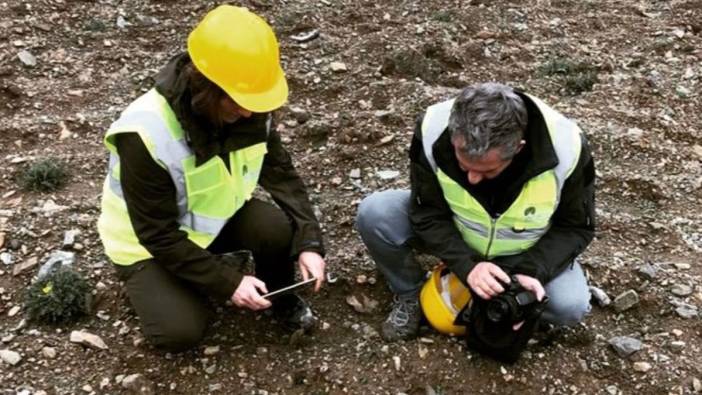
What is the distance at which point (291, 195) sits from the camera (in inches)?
144

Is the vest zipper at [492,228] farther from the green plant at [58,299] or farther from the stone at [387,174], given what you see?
the green plant at [58,299]

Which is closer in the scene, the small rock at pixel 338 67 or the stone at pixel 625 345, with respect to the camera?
the stone at pixel 625 345

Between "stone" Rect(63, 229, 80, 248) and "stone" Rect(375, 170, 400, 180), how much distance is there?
1796mm

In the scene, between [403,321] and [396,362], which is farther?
[403,321]

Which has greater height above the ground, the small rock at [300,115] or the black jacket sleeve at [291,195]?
the black jacket sleeve at [291,195]

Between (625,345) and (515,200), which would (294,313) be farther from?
(625,345)

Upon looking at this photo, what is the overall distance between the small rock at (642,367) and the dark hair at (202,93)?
2233mm

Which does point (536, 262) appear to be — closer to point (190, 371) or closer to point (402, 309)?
point (402, 309)

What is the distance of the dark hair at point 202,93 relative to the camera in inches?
115

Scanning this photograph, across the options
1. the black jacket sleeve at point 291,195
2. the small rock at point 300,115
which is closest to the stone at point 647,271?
the black jacket sleeve at point 291,195

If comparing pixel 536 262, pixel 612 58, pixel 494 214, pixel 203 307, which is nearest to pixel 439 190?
pixel 494 214

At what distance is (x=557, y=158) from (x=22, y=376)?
252cm

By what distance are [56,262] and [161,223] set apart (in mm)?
1102

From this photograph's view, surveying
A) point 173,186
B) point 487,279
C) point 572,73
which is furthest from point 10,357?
point 572,73
